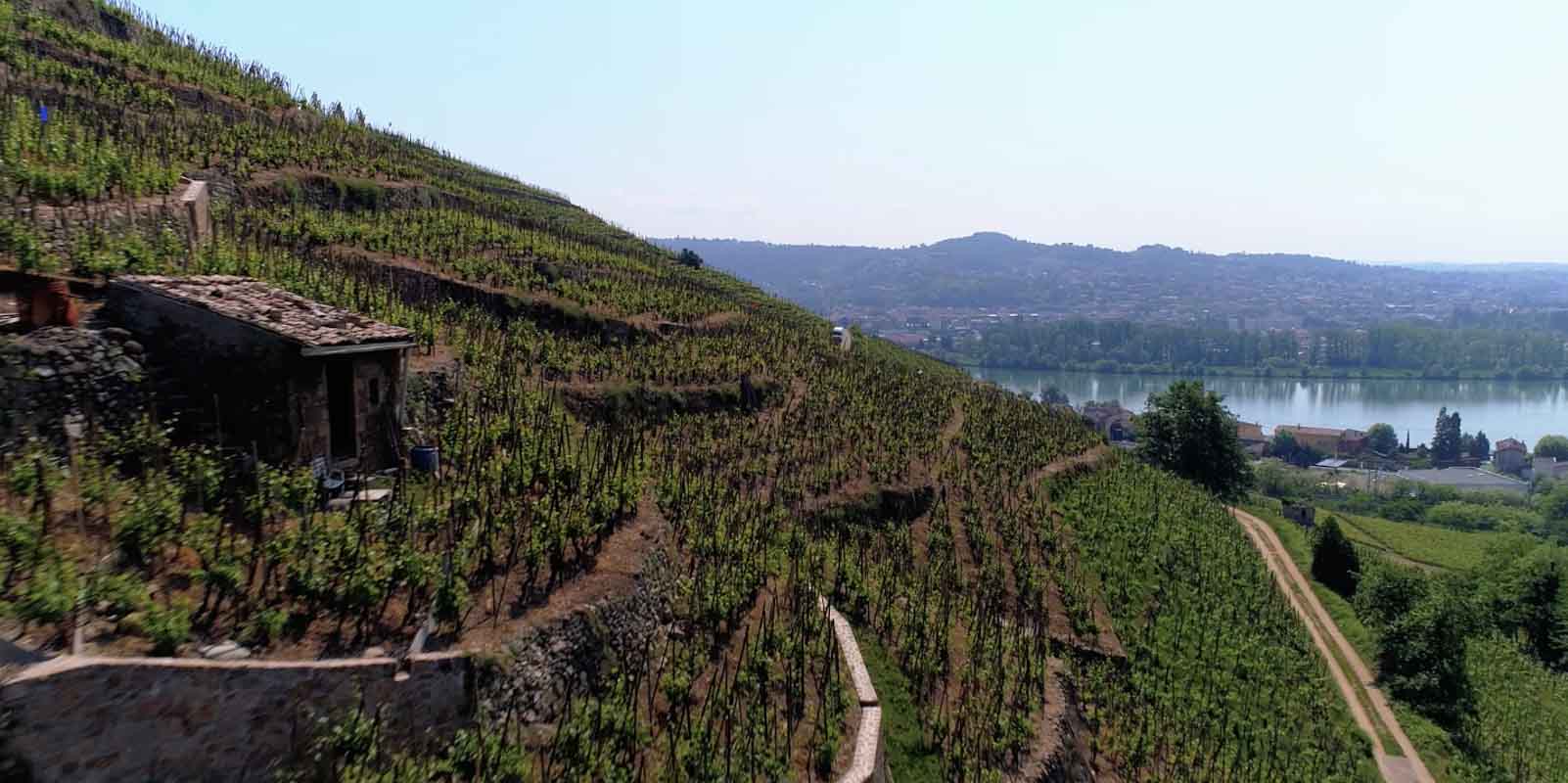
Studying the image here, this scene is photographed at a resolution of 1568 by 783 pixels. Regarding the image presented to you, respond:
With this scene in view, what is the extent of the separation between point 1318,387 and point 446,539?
165215 millimetres

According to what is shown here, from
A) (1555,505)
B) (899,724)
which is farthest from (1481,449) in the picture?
(899,724)

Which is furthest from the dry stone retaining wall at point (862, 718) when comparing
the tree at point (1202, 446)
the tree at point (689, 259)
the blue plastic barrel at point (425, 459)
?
the tree at point (689, 259)

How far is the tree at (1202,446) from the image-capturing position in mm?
38219

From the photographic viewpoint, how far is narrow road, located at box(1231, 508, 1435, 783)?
62.3ft

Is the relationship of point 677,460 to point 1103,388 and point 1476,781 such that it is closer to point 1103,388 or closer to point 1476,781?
point 1476,781

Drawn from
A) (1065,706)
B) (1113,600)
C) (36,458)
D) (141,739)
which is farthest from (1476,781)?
Result: (36,458)

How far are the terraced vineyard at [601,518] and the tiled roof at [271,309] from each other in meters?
0.87

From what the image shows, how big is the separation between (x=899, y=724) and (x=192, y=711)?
29.4ft

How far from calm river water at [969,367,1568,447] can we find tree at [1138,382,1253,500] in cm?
7564

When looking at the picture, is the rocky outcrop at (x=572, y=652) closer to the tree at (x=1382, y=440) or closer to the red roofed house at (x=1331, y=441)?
the red roofed house at (x=1331, y=441)

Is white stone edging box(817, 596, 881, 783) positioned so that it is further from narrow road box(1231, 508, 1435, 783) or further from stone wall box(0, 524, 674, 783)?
narrow road box(1231, 508, 1435, 783)

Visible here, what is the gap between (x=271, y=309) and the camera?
1012 cm

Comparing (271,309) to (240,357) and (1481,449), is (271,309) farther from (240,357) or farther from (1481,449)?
(1481,449)

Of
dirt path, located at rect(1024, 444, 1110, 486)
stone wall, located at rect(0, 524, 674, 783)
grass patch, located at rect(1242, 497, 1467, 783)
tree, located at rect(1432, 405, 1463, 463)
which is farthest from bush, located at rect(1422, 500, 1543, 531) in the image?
stone wall, located at rect(0, 524, 674, 783)
